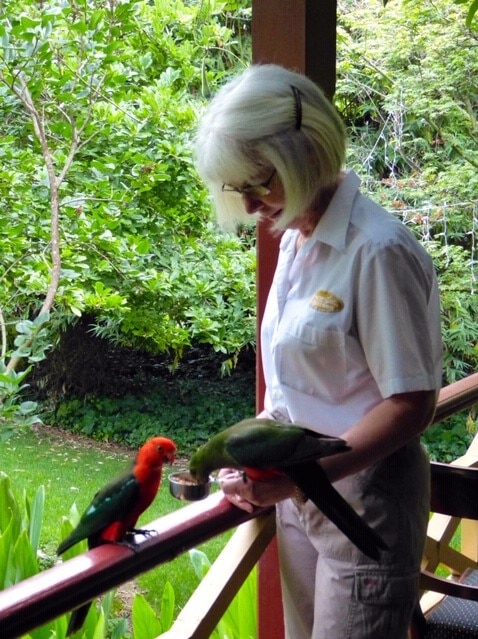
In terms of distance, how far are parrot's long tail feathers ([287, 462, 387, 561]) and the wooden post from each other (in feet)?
1.65

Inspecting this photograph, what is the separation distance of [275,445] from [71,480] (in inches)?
136

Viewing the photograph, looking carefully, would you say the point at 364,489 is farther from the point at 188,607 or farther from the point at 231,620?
the point at 231,620

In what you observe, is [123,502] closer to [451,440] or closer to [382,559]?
[382,559]

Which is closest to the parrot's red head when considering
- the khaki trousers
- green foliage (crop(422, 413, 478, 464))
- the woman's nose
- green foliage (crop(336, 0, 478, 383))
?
the khaki trousers

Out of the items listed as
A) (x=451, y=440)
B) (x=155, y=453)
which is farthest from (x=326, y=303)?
(x=451, y=440)

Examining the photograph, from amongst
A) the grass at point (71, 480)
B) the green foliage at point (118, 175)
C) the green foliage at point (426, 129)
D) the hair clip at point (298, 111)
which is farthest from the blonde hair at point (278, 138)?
the green foliage at point (426, 129)

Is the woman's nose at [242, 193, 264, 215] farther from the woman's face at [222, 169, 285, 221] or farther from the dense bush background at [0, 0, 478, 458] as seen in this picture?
the dense bush background at [0, 0, 478, 458]

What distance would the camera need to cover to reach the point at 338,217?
0.99 m

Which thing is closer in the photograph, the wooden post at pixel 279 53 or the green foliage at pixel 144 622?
the wooden post at pixel 279 53

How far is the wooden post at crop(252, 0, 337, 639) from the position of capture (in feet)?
4.25

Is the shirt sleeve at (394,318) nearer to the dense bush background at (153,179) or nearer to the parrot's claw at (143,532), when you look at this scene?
the parrot's claw at (143,532)

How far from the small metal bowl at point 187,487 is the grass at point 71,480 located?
2.03m

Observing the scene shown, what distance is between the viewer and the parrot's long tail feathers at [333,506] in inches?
35.2

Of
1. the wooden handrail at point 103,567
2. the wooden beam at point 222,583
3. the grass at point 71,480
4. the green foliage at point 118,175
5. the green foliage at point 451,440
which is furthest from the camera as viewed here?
the green foliage at point 451,440
